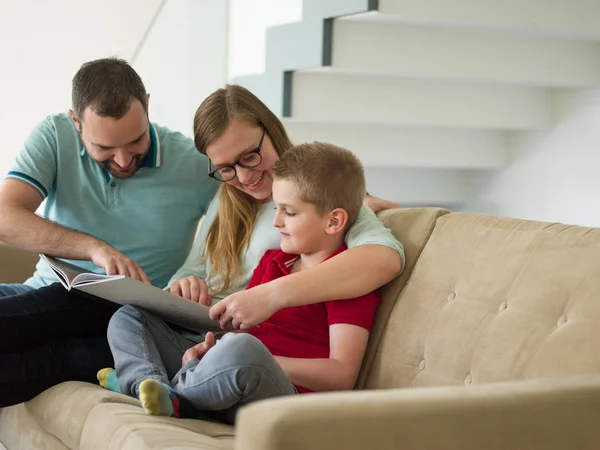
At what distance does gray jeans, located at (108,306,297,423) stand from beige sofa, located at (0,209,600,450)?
0.05 metres

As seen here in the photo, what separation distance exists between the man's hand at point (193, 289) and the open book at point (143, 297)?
0.21 feet

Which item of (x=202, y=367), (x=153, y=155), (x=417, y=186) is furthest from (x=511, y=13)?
(x=202, y=367)

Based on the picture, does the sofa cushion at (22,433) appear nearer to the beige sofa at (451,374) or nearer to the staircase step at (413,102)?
the beige sofa at (451,374)

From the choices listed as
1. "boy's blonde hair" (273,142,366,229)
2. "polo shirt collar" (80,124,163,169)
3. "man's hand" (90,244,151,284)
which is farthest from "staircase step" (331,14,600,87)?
"man's hand" (90,244,151,284)

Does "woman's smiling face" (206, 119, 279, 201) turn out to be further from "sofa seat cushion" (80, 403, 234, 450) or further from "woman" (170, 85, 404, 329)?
"sofa seat cushion" (80, 403, 234, 450)

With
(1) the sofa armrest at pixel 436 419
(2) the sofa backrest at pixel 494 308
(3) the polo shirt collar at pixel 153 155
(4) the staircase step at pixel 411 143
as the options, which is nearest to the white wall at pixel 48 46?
(4) the staircase step at pixel 411 143

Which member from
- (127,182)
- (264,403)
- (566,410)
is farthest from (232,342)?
(127,182)

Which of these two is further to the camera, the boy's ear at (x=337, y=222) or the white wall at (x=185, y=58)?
the white wall at (x=185, y=58)

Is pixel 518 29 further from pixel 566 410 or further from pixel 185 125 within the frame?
pixel 566 410

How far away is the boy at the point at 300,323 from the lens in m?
1.87

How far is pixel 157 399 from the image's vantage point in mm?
1691

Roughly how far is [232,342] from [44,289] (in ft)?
A: 2.73

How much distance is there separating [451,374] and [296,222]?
476 mm

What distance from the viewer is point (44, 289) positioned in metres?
2.32
